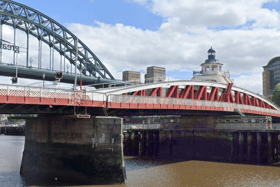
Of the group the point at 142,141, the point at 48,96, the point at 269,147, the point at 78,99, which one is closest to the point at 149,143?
the point at 142,141

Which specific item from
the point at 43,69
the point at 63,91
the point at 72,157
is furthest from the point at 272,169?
the point at 43,69

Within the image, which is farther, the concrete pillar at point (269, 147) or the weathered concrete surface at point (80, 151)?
the concrete pillar at point (269, 147)

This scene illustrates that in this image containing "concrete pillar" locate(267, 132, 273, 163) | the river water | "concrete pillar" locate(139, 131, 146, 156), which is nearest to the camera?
the river water

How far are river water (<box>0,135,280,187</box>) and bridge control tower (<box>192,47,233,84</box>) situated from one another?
74304 millimetres

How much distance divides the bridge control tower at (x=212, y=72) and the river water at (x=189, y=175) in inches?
2925

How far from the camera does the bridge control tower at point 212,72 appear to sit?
120 metres

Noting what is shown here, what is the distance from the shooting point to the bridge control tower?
11956 centimetres

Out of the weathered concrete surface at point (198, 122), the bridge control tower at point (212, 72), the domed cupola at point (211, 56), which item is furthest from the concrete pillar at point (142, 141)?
the domed cupola at point (211, 56)

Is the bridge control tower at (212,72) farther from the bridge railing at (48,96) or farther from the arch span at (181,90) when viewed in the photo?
the bridge railing at (48,96)

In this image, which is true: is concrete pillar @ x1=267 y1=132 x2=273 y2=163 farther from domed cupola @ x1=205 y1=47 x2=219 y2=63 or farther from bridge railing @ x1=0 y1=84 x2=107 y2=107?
domed cupola @ x1=205 y1=47 x2=219 y2=63

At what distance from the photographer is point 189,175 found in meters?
39.0

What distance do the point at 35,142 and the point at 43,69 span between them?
211 ft

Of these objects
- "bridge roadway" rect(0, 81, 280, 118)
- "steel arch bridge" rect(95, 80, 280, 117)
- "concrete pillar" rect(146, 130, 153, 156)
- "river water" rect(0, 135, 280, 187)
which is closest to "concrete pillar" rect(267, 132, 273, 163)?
"river water" rect(0, 135, 280, 187)

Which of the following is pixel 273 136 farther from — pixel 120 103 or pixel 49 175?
pixel 49 175
